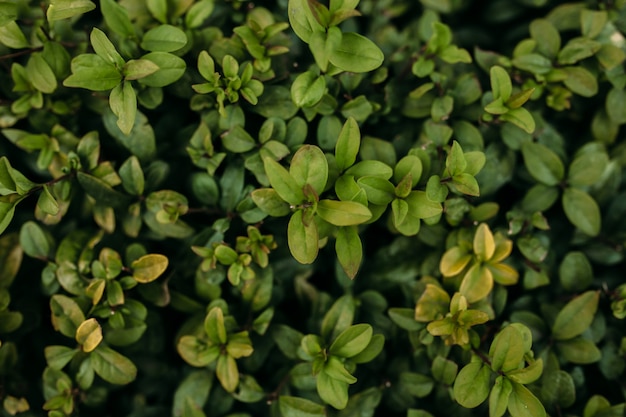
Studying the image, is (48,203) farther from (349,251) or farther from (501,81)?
(501,81)

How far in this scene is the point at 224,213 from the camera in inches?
64.9

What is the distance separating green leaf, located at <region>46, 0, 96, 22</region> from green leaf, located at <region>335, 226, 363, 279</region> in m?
0.79

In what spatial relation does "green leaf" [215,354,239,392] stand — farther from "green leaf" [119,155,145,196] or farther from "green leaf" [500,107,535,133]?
"green leaf" [500,107,535,133]

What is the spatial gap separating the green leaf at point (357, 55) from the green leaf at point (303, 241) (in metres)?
0.38

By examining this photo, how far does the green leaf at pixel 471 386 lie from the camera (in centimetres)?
143

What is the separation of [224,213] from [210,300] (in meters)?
0.24

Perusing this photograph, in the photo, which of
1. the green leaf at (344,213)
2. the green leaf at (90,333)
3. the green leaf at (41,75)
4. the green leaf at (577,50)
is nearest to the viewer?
the green leaf at (344,213)

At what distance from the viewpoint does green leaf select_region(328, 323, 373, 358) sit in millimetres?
1468

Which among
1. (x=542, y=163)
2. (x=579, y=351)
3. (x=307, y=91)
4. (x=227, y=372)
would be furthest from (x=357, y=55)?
(x=579, y=351)

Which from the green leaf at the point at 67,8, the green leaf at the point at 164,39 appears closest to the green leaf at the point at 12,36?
the green leaf at the point at 67,8

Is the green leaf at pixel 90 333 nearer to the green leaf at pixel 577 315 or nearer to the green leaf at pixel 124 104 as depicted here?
the green leaf at pixel 124 104

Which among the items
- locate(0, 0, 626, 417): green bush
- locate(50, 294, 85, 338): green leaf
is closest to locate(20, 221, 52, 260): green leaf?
locate(0, 0, 626, 417): green bush

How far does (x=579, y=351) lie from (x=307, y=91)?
3.19 ft

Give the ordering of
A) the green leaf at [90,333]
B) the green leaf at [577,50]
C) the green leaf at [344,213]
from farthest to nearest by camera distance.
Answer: the green leaf at [577,50] → the green leaf at [90,333] → the green leaf at [344,213]
